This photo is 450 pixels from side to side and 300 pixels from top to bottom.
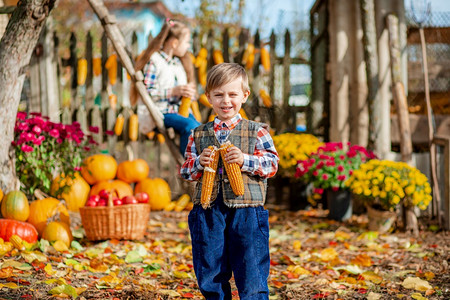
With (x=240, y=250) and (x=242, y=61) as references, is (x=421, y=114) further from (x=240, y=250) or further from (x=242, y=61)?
(x=240, y=250)

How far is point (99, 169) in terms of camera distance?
18.7ft

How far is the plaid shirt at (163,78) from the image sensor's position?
4363 millimetres

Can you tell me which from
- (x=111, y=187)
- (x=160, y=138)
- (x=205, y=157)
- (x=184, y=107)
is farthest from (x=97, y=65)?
(x=205, y=157)

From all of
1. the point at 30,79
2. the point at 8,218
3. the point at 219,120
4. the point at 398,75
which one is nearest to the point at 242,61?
the point at 398,75

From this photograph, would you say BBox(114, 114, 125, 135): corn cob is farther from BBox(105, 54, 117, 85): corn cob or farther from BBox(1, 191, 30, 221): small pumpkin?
BBox(1, 191, 30, 221): small pumpkin

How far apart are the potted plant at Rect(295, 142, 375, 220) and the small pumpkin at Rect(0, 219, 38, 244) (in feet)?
9.41

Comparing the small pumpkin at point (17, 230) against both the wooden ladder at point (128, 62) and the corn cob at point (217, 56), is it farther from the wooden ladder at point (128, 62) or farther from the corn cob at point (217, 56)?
the corn cob at point (217, 56)

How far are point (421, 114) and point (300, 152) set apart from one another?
5.23 feet

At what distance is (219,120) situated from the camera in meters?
2.28

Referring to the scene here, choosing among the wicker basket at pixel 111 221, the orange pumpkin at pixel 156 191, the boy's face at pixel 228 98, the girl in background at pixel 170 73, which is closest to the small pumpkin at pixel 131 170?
the orange pumpkin at pixel 156 191

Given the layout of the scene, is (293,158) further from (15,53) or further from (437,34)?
(15,53)

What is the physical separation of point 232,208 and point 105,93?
4559mm

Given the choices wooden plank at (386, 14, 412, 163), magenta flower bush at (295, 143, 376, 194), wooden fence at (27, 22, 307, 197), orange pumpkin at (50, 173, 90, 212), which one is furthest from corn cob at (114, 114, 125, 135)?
wooden plank at (386, 14, 412, 163)

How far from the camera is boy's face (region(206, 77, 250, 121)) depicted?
218 centimetres
